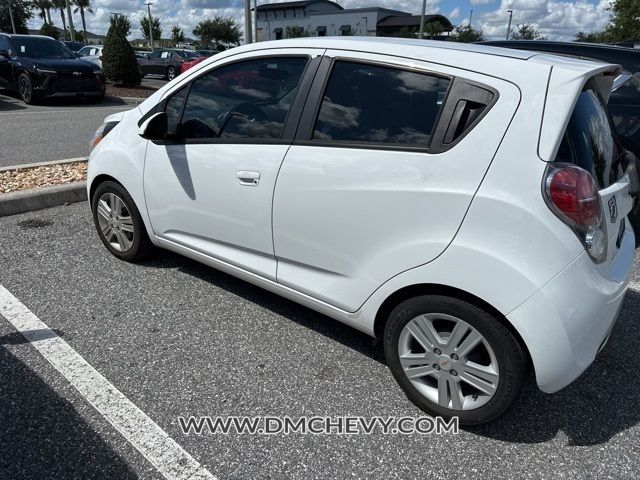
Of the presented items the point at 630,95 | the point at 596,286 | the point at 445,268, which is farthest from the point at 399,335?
the point at 630,95

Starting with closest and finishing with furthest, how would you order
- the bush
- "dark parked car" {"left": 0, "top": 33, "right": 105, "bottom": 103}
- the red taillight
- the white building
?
the red taillight
"dark parked car" {"left": 0, "top": 33, "right": 105, "bottom": 103}
the bush
the white building

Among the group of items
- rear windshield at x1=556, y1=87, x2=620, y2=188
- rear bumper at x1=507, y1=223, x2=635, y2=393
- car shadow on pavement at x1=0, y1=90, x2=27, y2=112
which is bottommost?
car shadow on pavement at x1=0, y1=90, x2=27, y2=112

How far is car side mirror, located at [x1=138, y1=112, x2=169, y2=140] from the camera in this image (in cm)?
→ 312

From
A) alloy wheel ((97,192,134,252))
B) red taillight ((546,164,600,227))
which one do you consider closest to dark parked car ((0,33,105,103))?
alloy wheel ((97,192,134,252))

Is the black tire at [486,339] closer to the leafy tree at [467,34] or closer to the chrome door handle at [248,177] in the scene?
the chrome door handle at [248,177]

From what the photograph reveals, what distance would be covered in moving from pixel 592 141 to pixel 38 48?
14.1 m

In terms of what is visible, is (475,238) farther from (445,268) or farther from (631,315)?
(631,315)

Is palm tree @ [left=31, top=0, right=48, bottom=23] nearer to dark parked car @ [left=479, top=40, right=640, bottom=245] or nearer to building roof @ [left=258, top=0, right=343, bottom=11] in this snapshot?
building roof @ [left=258, top=0, right=343, bottom=11]

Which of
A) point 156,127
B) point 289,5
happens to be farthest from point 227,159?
point 289,5

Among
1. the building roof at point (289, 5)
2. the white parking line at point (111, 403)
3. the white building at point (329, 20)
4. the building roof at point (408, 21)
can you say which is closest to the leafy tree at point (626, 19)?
the white parking line at point (111, 403)

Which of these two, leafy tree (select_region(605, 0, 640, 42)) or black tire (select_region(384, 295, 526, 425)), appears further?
leafy tree (select_region(605, 0, 640, 42))

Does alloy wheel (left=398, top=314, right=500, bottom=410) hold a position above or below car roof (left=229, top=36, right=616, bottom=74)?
below

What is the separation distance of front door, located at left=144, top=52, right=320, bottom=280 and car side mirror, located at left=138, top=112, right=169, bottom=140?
0.24ft

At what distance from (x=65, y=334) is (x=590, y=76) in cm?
305
